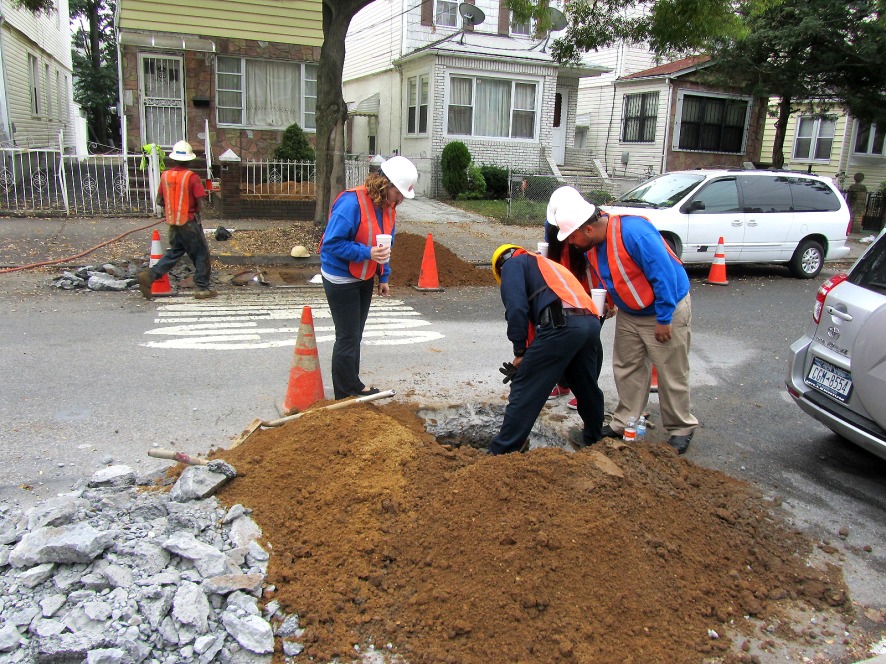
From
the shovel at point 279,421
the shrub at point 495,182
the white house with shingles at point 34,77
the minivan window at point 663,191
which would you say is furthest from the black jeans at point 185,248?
the shrub at point 495,182

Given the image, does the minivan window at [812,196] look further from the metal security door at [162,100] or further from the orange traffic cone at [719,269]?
the metal security door at [162,100]

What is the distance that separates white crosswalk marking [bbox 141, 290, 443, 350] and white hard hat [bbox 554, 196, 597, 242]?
3.53 metres

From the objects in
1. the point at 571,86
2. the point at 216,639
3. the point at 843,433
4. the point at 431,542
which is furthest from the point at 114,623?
the point at 571,86

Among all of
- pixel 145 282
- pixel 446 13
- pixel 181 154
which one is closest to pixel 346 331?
pixel 145 282

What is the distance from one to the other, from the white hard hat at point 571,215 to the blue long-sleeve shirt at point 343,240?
1.42 m

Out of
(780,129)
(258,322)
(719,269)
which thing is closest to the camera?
(258,322)

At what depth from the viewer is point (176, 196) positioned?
9180 mm

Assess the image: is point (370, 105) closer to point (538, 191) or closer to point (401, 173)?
point (538, 191)

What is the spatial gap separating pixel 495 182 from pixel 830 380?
18003mm

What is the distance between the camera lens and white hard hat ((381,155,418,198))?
5.12 metres

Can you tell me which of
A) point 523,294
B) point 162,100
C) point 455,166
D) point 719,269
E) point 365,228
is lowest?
point 719,269

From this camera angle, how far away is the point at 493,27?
22.8 metres

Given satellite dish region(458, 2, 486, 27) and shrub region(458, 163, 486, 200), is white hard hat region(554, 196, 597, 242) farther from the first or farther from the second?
satellite dish region(458, 2, 486, 27)

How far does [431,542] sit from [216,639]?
1024 mm
